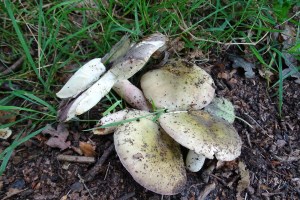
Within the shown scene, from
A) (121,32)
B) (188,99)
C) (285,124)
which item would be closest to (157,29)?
(121,32)

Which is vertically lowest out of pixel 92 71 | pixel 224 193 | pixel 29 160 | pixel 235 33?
pixel 224 193

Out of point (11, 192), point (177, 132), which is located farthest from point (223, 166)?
point (11, 192)

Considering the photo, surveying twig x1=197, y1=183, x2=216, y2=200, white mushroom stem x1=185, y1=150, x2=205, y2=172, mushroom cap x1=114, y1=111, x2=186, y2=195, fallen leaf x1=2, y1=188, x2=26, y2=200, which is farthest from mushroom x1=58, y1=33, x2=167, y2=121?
twig x1=197, y1=183, x2=216, y2=200

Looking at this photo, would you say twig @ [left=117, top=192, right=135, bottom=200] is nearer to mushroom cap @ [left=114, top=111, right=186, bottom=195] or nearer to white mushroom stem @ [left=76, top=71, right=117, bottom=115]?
mushroom cap @ [left=114, top=111, right=186, bottom=195]

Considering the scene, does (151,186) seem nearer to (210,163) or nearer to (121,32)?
(210,163)

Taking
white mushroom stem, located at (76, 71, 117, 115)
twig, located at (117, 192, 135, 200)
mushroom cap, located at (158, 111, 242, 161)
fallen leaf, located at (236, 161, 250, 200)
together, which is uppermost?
white mushroom stem, located at (76, 71, 117, 115)

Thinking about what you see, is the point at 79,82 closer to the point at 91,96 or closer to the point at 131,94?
the point at 91,96

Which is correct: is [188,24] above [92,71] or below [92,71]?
below
